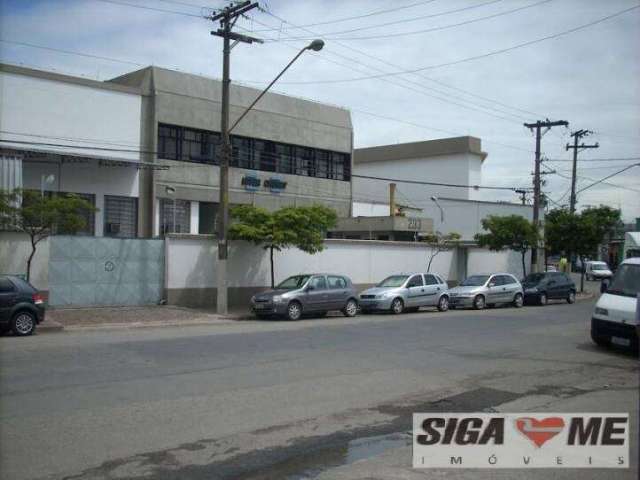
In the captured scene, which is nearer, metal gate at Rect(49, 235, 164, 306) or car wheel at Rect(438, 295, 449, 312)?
metal gate at Rect(49, 235, 164, 306)

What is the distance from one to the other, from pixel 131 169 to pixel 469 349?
21429mm

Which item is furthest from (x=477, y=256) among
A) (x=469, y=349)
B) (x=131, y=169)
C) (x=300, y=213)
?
(x=469, y=349)

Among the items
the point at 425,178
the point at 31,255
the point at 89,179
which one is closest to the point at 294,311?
the point at 31,255

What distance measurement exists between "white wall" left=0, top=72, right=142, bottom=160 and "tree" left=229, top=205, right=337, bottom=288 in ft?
27.5

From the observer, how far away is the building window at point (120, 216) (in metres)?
30.5

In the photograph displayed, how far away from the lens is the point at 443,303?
87.5 feet

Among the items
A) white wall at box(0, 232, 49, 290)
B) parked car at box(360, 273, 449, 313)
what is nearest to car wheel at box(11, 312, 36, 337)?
white wall at box(0, 232, 49, 290)

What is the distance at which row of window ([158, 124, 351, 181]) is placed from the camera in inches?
1294

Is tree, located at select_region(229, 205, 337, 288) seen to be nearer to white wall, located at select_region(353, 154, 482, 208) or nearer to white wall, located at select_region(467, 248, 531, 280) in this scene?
white wall, located at select_region(467, 248, 531, 280)

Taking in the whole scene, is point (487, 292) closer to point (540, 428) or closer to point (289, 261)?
point (289, 261)

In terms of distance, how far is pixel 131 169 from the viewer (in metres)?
31.2

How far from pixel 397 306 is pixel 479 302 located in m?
4.69

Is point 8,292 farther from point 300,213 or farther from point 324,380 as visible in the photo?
point 300,213

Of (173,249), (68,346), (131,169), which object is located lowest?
(68,346)
